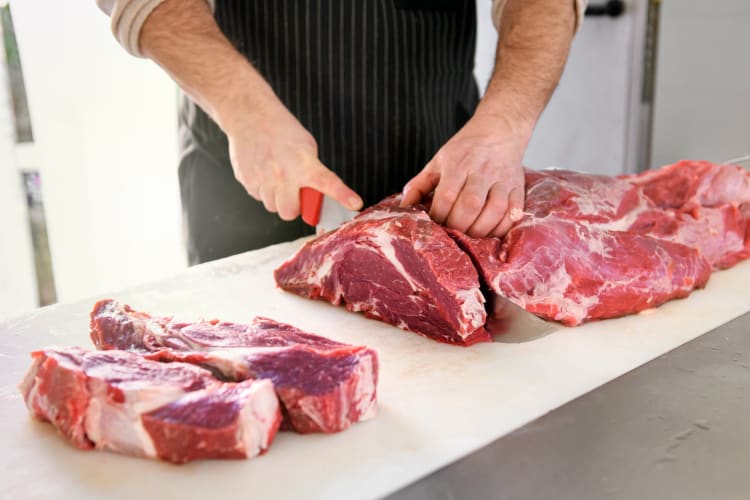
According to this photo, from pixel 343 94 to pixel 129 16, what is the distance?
0.82 meters

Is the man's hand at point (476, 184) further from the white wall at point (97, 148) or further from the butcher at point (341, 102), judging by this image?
the white wall at point (97, 148)

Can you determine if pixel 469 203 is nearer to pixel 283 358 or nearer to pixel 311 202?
pixel 311 202

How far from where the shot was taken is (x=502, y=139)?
2158 mm

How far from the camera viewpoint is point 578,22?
2717mm

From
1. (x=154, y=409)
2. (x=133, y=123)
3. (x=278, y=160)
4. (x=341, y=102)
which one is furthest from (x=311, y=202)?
(x=133, y=123)

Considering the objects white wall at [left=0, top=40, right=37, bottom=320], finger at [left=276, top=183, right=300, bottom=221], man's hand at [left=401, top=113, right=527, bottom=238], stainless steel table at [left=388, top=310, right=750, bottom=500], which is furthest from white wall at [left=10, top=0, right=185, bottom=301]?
stainless steel table at [left=388, top=310, right=750, bottom=500]

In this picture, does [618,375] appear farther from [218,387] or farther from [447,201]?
[218,387]

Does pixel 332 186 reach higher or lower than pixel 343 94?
lower

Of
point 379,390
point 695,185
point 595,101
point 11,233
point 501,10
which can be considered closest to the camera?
point 379,390

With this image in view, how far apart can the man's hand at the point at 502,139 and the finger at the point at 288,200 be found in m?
0.31

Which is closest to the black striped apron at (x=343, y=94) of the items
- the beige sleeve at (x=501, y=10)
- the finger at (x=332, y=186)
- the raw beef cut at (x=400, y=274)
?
the beige sleeve at (x=501, y=10)

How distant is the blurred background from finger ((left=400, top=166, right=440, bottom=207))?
2965 millimetres

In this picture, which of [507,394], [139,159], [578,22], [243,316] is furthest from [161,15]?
[139,159]

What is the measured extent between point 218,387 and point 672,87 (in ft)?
14.2
